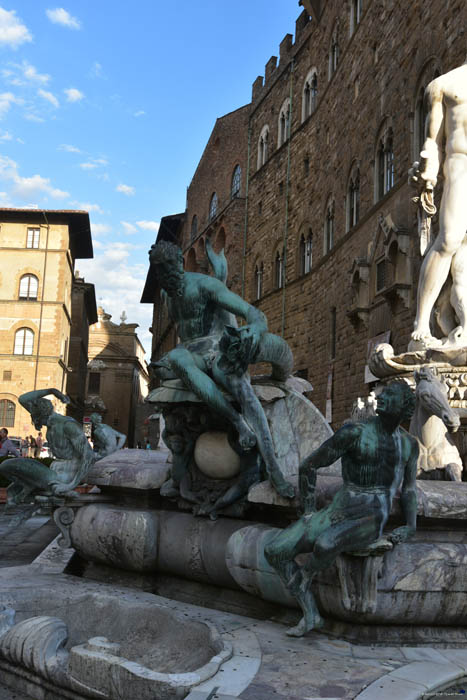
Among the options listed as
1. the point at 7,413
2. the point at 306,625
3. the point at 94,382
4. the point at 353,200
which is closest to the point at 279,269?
the point at 353,200

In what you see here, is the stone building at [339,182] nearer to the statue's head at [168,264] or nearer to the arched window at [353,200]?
the arched window at [353,200]

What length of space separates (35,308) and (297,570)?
134ft

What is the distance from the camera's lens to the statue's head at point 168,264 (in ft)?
10.9

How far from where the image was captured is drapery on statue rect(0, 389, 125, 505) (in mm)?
4012

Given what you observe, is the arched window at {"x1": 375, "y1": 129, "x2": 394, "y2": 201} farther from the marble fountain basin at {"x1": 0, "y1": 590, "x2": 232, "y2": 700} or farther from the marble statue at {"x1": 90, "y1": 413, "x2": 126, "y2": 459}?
the marble fountain basin at {"x1": 0, "y1": 590, "x2": 232, "y2": 700}

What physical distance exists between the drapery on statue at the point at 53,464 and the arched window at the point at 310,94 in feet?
80.1

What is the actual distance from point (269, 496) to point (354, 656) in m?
0.75

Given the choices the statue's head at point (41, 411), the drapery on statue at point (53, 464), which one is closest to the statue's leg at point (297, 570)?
the drapery on statue at point (53, 464)

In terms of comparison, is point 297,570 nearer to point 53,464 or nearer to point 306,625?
Answer: point 306,625

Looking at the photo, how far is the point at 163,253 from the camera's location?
10.9ft

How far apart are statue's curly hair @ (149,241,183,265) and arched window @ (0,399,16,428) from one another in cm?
3778

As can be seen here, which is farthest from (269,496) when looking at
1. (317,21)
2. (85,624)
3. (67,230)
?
(67,230)

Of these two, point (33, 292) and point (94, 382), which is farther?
point (94, 382)

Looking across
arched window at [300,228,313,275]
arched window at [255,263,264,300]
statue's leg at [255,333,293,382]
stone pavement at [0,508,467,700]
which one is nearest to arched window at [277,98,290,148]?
arched window at [255,263,264,300]
